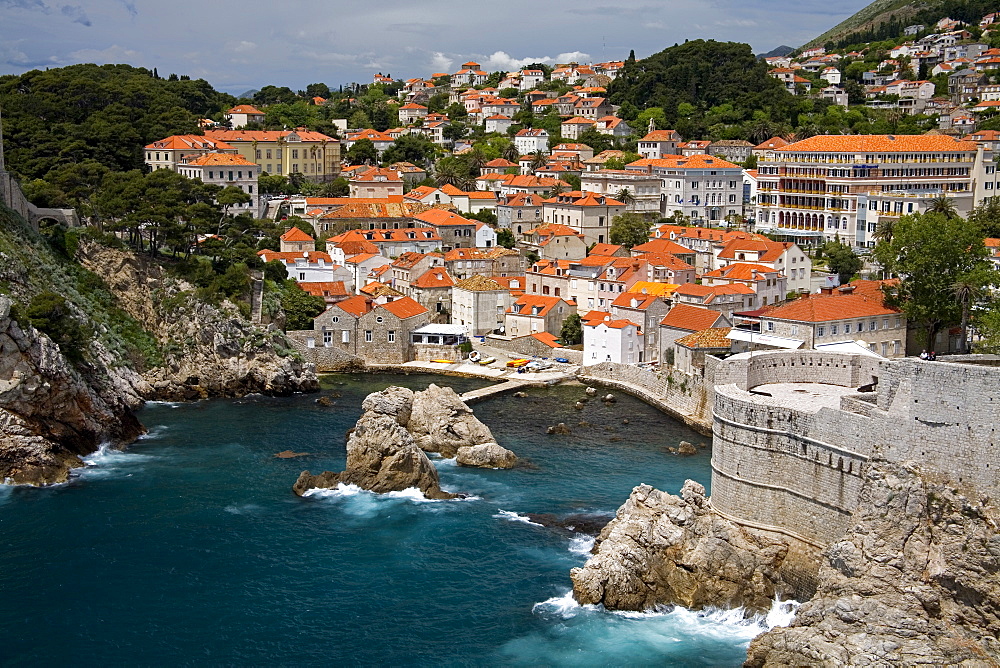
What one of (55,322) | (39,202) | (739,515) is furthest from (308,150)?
(739,515)

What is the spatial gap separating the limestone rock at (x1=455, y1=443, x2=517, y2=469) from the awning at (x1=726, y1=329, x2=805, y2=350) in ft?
43.4

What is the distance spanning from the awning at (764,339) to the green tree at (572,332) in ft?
35.4

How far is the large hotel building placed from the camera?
6694 cm

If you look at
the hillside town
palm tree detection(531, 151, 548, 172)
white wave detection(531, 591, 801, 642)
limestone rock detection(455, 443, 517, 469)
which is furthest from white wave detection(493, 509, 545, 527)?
palm tree detection(531, 151, 548, 172)

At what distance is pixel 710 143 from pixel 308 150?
34.5m

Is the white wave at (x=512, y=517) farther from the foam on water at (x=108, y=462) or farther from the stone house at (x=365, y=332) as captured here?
the stone house at (x=365, y=332)

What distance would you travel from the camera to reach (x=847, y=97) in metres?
115

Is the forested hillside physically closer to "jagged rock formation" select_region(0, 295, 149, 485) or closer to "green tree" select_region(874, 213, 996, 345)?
"jagged rock formation" select_region(0, 295, 149, 485)

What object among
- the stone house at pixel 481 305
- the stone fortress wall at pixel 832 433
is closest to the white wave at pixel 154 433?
the stone house at pixel 481 305

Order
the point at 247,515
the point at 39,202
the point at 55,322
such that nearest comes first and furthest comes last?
1. the point at 247,515
2. the point at 55,322
3. the point at 39,202

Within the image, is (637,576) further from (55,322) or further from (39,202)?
(39,202)

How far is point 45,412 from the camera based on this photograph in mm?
35938

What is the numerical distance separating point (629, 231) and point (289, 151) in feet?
114

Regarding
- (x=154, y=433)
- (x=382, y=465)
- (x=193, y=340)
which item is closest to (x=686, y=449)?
(x=382, y=465)
